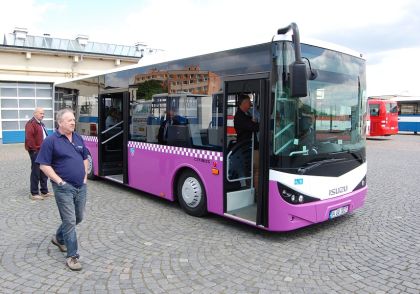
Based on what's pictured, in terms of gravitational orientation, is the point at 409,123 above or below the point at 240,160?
above

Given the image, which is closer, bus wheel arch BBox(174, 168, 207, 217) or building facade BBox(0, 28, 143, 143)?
bus wheel arch BBox(174, 168, 207, 217)

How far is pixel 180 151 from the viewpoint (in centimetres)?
648

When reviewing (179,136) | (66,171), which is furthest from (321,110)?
(66,171)

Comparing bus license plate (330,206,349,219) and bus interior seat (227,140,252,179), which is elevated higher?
bus interior seat (227,140,252,179)

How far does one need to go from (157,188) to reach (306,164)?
324 cm

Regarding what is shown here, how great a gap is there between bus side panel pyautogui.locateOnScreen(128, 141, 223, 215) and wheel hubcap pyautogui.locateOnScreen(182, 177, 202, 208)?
0.77ft

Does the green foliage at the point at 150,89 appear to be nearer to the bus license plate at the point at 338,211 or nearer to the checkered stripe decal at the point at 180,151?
the checkered stripe decal at the point at 180,151

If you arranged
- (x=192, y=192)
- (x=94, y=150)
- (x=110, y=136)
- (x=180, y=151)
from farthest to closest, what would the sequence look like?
1. (x=94, y=150)
2. (x=110, y=136)
3. (x=180, y=151)
4. (x=192, y=192)

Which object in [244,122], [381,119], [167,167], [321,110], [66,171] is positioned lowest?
[167,167]

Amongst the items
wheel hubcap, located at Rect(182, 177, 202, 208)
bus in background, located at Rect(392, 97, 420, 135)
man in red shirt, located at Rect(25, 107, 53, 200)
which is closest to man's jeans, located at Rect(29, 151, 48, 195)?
man in red shirt, located at Rect(25, 107, 53, 200)

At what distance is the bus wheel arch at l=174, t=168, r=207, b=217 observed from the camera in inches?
243

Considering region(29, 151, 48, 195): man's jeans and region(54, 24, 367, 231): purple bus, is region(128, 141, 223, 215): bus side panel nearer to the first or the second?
region(54, 24, 367, 231): purple bus

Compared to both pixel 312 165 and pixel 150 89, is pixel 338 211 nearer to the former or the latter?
pixel 312 165

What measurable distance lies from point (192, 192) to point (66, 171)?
8.32 feet
